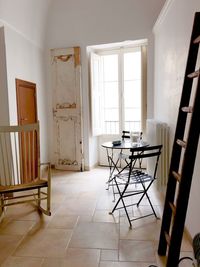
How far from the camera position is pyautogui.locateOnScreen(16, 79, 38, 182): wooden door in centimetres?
379

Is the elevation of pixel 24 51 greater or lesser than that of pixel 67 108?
greater

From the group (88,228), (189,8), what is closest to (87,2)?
(189,8)

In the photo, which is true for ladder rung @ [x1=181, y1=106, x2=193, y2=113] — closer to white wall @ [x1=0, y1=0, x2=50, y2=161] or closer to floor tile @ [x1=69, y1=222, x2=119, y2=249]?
floor tile @ [x1=69, y1=222, x2=119, y2=249]

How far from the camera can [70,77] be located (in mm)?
4668

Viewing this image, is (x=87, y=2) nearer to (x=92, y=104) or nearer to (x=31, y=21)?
(x=31, y=21)

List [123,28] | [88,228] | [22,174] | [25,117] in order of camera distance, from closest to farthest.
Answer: [88,228] → [22,174] → [25,117] → [123,28]

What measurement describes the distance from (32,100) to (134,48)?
7.69 feet

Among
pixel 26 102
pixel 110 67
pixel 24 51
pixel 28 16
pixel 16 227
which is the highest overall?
pixel 28 16

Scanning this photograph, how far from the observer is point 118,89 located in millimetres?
4953

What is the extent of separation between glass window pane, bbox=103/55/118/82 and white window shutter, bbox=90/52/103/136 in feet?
0.47

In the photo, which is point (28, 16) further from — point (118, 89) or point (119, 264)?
point (119, 264)

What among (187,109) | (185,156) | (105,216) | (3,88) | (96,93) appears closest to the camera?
(185,156)

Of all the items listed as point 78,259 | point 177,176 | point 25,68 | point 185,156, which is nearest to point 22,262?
point 78,259

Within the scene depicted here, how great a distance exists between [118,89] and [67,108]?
1.20 m
